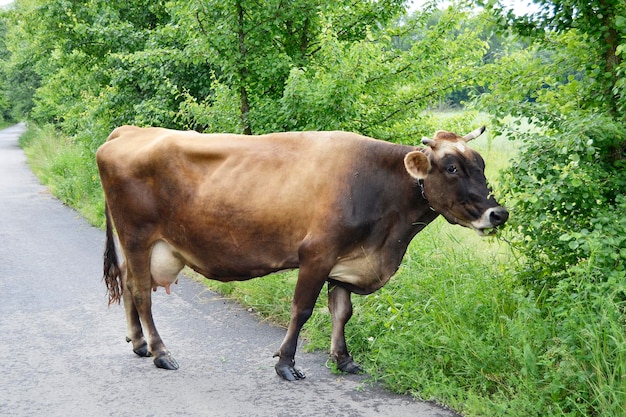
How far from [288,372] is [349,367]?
454 millimetres

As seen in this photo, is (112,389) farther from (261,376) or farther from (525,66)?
(525,66)

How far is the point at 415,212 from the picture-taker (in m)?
5.15

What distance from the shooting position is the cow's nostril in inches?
187

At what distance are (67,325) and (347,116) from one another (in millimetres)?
3303

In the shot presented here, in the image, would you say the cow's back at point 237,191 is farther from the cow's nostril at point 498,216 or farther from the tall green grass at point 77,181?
the tall green grass at point 77,181

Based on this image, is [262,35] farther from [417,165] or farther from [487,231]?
[487,231]

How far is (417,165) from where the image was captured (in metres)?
4.89

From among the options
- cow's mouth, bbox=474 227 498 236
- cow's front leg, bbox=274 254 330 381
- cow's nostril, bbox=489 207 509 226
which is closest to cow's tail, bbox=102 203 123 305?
cow's front leg, bbox=274 254 330 381

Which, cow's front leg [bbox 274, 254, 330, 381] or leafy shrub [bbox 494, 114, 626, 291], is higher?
leafy shrub [bbox 494, 114, 626, 291]

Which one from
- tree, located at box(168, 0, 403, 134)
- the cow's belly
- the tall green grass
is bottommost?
the tall green grass

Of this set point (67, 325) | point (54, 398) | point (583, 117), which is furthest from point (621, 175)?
point (67, 325)

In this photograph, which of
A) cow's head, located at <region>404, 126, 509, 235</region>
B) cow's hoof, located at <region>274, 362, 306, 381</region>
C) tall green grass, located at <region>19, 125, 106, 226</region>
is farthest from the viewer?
tall green grass, located at <region>19, 125, 106, 226</region>

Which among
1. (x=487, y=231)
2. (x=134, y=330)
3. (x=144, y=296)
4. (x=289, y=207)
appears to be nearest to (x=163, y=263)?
(x=144, y=296)

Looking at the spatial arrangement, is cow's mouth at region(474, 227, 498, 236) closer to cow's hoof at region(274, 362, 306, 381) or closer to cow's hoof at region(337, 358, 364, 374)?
cow's hoof at region(337, 358, 364, 374)
